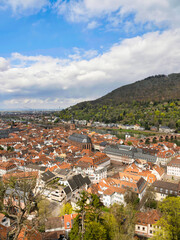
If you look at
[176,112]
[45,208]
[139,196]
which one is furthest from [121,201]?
[176,112]

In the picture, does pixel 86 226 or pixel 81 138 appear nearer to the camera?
pixel 86 226

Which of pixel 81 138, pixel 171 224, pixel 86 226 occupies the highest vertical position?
pixel 81 138

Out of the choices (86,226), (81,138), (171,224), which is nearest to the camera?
(86,226)

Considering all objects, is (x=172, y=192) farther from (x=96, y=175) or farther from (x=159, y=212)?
(x=96, y=175)

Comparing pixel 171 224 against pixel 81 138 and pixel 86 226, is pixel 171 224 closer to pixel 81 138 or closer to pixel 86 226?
pixel 86 226

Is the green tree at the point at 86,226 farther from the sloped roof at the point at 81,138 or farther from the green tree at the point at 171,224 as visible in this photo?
the sloped roof at the point at 81,138

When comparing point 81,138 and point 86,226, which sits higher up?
point 81,138

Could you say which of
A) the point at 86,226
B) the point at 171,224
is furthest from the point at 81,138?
the point at 171,224

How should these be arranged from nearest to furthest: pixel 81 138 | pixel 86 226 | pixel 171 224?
pixel 86 226 → pixel 171 224 → pixel 81 138

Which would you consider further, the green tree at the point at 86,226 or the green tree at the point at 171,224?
the green tree at the point at 171,224

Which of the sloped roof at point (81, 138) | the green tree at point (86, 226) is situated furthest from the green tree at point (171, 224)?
the sloped roof at point (81, 138)

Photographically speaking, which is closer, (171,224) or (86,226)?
(86,226)

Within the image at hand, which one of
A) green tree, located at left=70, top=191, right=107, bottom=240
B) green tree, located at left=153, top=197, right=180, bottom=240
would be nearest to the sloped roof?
green tree, located at left=153, top=197, right=180, bottom=240
